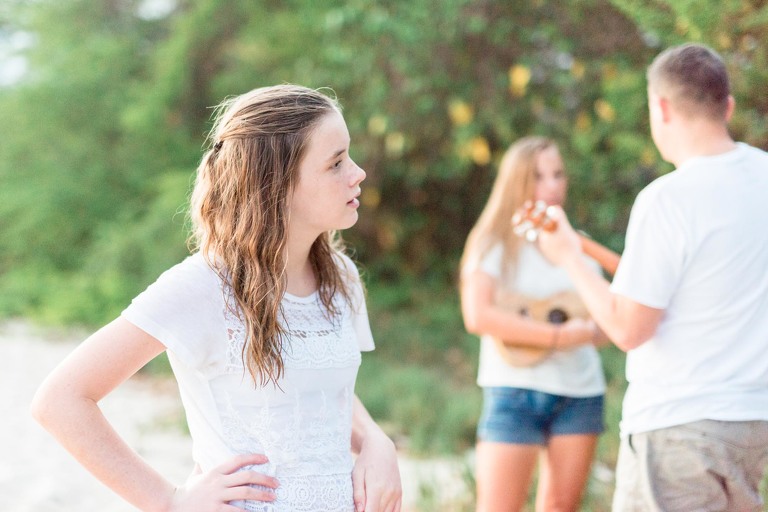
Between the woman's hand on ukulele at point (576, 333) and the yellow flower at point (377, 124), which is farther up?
the yellow flower at point (377, 124)

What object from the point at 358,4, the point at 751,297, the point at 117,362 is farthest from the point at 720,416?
the point at 358,4

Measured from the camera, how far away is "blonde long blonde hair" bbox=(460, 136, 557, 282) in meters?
3.60

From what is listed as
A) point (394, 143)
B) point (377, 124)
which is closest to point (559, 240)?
point (377, 124)

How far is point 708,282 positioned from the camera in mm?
2346

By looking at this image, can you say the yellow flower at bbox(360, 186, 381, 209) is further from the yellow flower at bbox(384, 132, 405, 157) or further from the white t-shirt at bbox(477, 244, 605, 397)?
the white t-shirt at bbox(477, 244, 605, 397)

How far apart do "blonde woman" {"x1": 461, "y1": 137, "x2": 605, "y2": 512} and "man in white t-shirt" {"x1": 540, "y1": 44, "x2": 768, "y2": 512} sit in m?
0.91

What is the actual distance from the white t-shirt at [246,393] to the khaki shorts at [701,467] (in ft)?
2.90

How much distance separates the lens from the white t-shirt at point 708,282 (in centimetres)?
233

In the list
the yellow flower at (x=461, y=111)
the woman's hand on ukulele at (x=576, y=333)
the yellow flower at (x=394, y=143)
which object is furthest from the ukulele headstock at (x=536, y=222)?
the yellow flower at (x=394, y=143)

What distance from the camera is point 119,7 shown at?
45.3 ft

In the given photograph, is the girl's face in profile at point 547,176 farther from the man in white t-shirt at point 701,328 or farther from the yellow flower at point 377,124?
the yellow flower at point 377,124

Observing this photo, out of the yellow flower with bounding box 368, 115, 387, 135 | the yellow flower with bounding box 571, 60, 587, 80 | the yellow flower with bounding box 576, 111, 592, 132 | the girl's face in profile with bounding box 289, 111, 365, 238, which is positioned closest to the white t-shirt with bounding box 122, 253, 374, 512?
the girl's face in profile with bounding box 289, 111, 365, 238

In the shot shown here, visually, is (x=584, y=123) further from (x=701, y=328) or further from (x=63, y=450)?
(x=701, y=328)

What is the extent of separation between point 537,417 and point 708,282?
1178 millimetres
